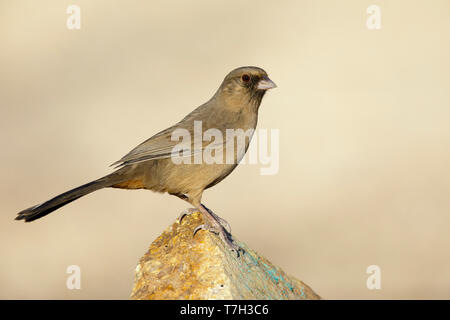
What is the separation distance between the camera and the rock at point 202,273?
437cm

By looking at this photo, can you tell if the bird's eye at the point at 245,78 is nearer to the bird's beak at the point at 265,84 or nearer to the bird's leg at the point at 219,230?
the bird's beak at the point at 265,84

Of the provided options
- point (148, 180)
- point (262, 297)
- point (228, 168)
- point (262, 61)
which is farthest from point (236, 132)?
point (262, 61)

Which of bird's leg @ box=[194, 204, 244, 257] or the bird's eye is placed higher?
the bird's eye

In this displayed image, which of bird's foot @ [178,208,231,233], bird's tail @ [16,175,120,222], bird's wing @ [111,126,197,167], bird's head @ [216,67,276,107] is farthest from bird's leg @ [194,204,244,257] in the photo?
bird's head @ [216,67,276,107]

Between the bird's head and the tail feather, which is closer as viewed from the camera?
the tail feather

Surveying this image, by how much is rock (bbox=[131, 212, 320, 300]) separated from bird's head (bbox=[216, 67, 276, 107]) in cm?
145

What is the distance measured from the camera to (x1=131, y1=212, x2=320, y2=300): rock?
4367 mm

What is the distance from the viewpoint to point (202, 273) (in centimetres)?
450

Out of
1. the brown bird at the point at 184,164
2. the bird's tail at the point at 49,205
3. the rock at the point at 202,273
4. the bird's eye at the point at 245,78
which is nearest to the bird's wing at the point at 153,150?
the brown bird at the point at 184,164

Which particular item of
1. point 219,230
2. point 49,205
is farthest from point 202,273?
point 49,205

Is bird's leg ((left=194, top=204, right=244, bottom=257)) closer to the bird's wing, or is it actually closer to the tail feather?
the bird's wing

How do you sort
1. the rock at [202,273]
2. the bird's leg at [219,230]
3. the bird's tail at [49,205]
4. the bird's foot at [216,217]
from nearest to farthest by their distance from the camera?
the rock at [202,273] → the bird's leg at [219,230] → the bird's tail at [49,205] → the bird's foot at [216,217]

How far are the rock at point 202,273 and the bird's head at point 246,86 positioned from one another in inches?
57.0

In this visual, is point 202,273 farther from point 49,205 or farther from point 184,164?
point 49,205
